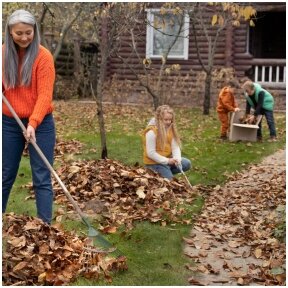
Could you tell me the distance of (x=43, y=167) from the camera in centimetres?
461

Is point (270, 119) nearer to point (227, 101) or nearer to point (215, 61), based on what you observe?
point (227, 101)

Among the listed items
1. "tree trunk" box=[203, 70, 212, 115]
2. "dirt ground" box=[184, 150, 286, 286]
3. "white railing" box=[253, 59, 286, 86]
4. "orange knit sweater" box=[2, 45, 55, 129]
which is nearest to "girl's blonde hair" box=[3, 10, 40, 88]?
"orange knit sweater" box=[2, 45, 55, 129]

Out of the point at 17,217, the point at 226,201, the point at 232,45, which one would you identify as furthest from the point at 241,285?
the point at 232,45

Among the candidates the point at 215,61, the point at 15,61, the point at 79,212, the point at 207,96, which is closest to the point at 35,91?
the point at 15,61

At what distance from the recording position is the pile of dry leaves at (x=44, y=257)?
3854mm

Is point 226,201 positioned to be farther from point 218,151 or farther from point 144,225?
point 218,151

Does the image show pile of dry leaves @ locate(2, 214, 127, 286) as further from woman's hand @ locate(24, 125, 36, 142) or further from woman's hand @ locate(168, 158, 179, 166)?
woman's hand @ locate(168, 158, 179, 166)

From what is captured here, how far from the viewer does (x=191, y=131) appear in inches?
481

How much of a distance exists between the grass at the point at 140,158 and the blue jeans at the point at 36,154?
2.20 feet

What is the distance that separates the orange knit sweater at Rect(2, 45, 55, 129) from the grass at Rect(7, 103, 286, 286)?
4.24 feet

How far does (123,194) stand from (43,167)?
1.83 m

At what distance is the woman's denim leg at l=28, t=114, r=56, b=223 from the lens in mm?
4559

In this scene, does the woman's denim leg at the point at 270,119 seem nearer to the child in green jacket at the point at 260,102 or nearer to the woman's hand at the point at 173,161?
the child in green jacket at the point at 260,102

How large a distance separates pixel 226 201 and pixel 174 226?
139 centimetres
